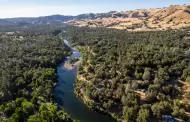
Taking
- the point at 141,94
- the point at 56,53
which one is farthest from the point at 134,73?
the point at 56,53

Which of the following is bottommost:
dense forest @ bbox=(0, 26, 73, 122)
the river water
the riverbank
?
the river water

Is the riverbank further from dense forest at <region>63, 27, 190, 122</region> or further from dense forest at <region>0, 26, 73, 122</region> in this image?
dense forest at <region>63, 27, 190, 122</region>

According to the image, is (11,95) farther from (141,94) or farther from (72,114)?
(141,94)

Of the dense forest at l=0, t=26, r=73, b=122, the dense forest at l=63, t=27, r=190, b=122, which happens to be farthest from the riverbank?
the dense forest at l=63, t=27, r=190, b=122

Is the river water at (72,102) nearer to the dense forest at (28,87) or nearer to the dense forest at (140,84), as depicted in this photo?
the dense forest at (140,84)

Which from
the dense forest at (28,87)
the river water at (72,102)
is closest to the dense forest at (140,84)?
the river water at (72,102)

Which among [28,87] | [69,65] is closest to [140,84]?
[28,87]

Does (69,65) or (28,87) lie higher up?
(28,87)

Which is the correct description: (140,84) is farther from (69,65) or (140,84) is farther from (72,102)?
(69,65)
